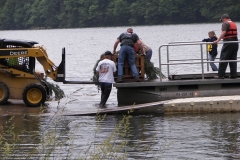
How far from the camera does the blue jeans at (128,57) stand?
1714 centimetres

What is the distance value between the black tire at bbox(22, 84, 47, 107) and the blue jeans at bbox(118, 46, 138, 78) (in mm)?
2016

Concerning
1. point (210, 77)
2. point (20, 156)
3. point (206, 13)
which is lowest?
point (20, 156)

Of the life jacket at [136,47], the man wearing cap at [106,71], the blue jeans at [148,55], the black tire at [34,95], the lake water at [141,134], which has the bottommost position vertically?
the lake water at [141,134]

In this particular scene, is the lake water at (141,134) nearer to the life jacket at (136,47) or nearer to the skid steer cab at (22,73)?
the skid steer cab at (22,73)

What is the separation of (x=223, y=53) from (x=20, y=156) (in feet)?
24.0

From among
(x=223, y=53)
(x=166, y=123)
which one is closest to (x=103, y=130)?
(x=166, y=123)

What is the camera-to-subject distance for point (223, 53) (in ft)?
55.0

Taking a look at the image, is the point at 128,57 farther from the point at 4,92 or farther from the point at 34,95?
the point at 4,92

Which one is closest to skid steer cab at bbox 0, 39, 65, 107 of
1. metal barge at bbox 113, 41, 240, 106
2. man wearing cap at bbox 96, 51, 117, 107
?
man wearing cap at bbox 96, 51, 117, 107

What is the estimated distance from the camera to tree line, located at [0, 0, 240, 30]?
10206cm

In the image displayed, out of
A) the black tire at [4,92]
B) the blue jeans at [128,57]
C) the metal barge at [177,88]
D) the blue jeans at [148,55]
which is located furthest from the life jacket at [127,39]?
the black tire at [4,92]

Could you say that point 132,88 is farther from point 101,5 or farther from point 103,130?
point 101,5

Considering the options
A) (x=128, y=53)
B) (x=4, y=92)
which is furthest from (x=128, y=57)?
(x=4, y=92)

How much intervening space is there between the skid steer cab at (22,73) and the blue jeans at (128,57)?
149cm
